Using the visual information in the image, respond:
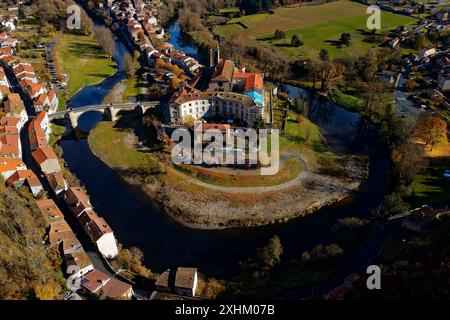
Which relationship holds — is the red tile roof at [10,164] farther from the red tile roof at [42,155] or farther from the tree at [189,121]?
the tree at [189,121]

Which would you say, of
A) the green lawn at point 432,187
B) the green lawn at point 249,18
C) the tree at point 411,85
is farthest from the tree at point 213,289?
the green lawn at point 249,18

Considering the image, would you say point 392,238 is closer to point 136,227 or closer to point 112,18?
point 136,227

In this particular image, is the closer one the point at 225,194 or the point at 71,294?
the point at 71,294

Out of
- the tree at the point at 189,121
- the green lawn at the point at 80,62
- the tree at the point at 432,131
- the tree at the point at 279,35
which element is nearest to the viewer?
the tree at the point at 432,131

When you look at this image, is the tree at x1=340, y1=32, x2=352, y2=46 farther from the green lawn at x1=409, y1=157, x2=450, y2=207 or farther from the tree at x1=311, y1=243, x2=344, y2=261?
the tree at x1=311, y1=243, x2=344, y2=261

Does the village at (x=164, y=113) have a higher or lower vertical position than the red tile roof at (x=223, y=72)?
lower
